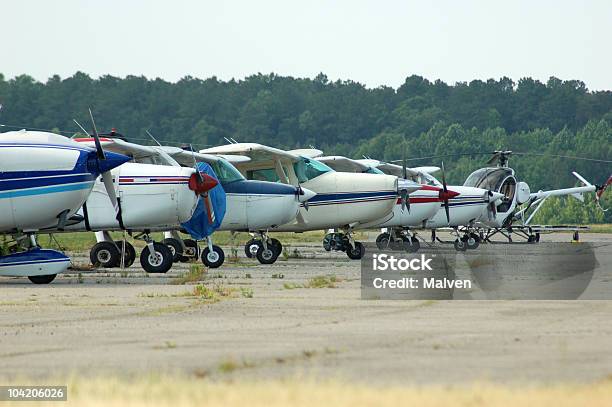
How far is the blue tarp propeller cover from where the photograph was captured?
22.1 m

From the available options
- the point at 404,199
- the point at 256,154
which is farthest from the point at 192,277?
the point at 404,199

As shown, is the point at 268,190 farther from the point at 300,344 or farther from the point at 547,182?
the point at 547,182

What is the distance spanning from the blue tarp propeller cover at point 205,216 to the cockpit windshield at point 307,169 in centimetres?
541

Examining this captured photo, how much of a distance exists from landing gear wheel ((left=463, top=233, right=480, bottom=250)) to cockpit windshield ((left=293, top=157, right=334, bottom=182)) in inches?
429

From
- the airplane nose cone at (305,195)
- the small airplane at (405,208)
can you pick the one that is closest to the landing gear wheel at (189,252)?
the airplane nose cone at (305,195)

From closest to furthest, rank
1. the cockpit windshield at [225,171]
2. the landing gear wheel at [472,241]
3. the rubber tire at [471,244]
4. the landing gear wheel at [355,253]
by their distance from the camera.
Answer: the cockpit windshield at [225,171]
the landing gear wheel at [355,253]
the rubber tire at [471,244]
the landing gear wheel at [472,241]

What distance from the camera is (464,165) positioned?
106 meters

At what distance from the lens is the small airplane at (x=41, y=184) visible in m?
18.4

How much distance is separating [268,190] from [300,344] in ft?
48.5

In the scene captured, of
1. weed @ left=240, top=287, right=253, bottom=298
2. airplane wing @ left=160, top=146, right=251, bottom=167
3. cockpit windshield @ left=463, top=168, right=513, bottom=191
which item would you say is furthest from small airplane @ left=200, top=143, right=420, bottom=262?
cockpit windshield @ left=463, top=168, right=513, bottom=191

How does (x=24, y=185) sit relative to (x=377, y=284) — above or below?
above

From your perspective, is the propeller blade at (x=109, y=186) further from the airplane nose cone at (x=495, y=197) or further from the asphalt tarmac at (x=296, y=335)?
the airplane nose cone at (x=495, y=197)

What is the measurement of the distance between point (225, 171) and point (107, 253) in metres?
3.13

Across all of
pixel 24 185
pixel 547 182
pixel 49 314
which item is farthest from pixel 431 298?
pixel 547 182
